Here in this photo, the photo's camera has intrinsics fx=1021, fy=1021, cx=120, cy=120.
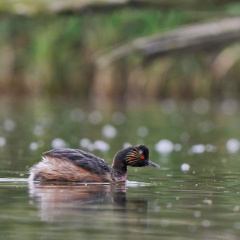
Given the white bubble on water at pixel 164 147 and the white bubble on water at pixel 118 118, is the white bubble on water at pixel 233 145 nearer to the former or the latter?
the white bubble on water at pixel 164 147

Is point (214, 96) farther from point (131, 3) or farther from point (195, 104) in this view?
point (131, 3)

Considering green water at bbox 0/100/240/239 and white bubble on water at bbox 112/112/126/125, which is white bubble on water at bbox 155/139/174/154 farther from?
white bubble on water at bbox 112/112/126/125

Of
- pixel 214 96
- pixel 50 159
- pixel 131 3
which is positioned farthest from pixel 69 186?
pixel 214 96

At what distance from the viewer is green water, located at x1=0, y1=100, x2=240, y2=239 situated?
769cm

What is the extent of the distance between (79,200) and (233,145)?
26.4 feet

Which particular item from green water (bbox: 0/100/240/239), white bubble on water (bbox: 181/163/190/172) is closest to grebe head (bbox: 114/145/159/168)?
green water (bbox: 0/100/240/239)

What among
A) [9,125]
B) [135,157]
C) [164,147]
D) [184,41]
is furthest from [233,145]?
[9,125]

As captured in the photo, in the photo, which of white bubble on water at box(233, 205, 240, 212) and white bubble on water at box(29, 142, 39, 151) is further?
white bubble on water at box(29, 142, 39, 151)

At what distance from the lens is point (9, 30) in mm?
32312

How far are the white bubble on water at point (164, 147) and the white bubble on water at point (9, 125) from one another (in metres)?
4.19

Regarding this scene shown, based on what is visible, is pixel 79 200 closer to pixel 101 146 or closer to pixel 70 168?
pixel 70 168

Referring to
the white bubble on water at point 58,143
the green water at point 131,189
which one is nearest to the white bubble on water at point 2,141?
the green water at point 131,189

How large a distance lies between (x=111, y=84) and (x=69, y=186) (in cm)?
2154

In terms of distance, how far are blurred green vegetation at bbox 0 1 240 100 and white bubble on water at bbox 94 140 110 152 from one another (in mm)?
14349
